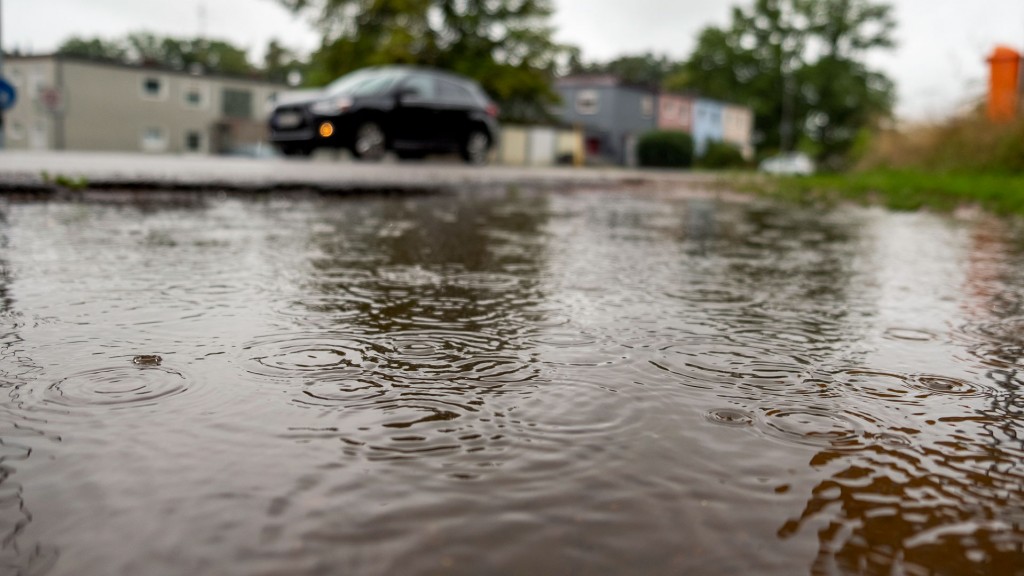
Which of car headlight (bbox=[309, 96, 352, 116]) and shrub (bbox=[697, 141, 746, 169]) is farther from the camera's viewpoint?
shrub (bbox=[697, 141, 746, 169])

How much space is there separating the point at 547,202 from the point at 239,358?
5.89m

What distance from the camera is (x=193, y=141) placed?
50.3 m

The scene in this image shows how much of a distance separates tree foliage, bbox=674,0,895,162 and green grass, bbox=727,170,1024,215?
53.0 meters

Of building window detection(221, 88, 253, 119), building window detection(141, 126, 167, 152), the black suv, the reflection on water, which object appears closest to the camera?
the reflection on water

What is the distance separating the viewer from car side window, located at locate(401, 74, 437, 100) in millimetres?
15133

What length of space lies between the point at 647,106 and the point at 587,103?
15.5 ft

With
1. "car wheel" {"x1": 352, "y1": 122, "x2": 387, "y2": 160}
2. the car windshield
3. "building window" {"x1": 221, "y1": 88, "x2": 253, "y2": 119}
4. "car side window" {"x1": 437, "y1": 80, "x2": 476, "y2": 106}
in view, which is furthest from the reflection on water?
"building window" {"x1": 221, "y1": 88, "x2": 253, "y2": 119}

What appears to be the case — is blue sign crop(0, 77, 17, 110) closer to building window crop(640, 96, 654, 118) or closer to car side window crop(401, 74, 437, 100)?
car side window crop(401, 74, 437, 100)

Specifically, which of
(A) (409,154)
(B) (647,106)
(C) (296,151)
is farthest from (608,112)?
(C) (296,151)

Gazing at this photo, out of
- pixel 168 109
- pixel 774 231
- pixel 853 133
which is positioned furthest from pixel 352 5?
pixel 853 133

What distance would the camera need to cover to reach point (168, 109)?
1913 inches

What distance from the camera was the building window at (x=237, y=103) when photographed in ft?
167

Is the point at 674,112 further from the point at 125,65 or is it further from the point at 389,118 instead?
the point at 389,118

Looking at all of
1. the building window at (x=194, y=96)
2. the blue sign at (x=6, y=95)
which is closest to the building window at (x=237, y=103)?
the building window at (x=194, y=96)
